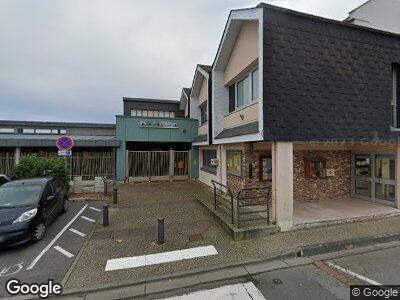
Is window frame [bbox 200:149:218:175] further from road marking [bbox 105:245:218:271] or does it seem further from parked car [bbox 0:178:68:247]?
parked car [bbox 0:178:68:247]

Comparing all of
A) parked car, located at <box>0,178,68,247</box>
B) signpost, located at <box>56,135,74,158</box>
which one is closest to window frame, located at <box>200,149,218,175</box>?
signpost, located at <box>56,135,74,158</box>

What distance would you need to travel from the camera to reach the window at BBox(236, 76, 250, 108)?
9242 mm

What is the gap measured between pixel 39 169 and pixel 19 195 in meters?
4.71

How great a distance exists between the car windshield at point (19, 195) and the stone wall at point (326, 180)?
9027 mm

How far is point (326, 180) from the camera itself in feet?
32.1

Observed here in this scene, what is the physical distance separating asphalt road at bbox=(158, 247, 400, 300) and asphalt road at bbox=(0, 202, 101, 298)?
2.55 metres

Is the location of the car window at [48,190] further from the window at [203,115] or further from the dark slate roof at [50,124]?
the dark slate roof at [50,124]

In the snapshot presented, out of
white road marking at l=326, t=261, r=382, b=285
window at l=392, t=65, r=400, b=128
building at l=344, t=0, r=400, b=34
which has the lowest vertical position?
white road marking at l=326, t=261, r=382, b=285

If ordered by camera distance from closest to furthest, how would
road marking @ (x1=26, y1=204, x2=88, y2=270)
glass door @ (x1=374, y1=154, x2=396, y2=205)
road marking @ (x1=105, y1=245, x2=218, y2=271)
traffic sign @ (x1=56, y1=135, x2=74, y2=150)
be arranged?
road marking @ (x1=105, y1=245, x2=218, y2=271), road marking @ (x1=26, y1=204, x2=88, y2=270), glass door @ (x1=374, y1=154, x2=396, y2=205), traffic sign @ (x1=56, y1=135, x2=74, y2=150)

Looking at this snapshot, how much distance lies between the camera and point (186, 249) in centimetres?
572

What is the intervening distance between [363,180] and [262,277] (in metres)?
7.45

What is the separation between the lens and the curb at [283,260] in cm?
426
